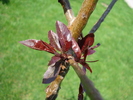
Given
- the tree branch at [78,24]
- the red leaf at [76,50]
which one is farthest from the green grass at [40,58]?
the red leaf at [76,50]

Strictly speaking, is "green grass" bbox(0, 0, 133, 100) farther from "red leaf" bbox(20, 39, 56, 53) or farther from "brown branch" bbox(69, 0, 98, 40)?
"brown branch" bbox(69, 0, 98, 40)

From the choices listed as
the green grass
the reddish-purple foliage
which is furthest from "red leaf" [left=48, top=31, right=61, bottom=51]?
the green grass

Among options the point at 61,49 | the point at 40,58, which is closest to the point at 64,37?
the point at 61,49

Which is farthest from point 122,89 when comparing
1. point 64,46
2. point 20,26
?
point 64,46

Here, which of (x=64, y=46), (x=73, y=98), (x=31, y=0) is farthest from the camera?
(x=31, y=0)

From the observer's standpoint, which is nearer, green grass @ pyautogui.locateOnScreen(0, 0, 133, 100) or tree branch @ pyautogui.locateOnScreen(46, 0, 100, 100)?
tree branch @ pyautogui.locateOnScreen(46, 0, 100, 100)

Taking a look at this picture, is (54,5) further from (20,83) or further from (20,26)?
(20,83)

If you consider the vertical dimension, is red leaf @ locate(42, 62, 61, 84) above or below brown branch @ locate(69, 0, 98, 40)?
below
